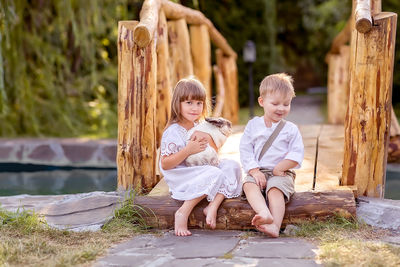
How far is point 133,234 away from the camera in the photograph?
256 cm

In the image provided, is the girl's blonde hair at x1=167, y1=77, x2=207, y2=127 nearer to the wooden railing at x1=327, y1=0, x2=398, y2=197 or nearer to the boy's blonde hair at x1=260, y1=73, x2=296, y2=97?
the boy's blonde hair at x1=260, y1=73, x2=296, y2=97

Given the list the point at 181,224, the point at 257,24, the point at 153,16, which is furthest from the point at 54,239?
the point at 257,24

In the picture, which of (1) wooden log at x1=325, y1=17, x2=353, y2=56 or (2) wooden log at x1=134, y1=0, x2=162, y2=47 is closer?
(2) wooden log at x1=134, y1=0, x2=162, y2=47

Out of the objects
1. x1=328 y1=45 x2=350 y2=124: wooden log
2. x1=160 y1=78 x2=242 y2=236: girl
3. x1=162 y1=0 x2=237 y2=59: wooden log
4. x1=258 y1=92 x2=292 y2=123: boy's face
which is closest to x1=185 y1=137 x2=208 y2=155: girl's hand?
x1=160 y1=78 x2=242 y2=236: girl

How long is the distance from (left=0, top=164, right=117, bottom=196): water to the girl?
1375 millimetres

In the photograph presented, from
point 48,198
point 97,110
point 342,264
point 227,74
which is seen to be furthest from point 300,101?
point 342,264

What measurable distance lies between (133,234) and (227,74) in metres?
5.00

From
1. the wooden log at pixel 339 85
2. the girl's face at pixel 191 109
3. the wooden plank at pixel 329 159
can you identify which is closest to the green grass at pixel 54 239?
the girl's face at pixel 191 109

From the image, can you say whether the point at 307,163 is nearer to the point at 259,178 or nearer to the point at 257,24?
the point at 259,178

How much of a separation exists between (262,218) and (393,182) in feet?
7.26

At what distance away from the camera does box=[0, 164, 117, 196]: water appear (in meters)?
4.23

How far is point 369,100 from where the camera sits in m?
2.78

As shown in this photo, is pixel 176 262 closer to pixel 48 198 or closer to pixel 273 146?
pixel 273 146

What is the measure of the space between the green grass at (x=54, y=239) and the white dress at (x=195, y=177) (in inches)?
9.2
